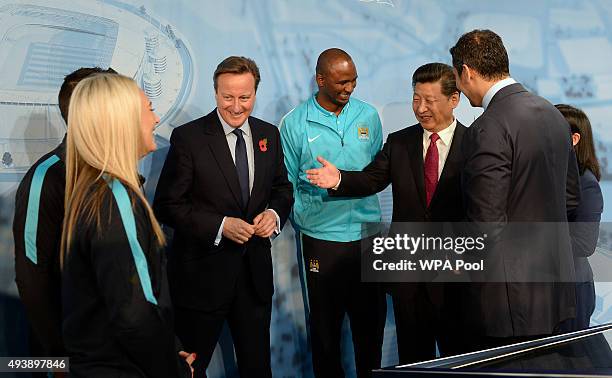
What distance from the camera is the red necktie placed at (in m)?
3.24

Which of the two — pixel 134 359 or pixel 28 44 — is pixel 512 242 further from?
pixel 28 44

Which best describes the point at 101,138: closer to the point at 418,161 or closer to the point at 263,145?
the point at 263,145

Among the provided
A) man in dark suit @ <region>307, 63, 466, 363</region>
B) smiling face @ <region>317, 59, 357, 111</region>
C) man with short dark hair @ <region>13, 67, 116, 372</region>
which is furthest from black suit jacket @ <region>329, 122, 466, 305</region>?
man with short dark hair @ <region>13, 67, 116, 372</region>

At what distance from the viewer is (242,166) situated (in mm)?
3145

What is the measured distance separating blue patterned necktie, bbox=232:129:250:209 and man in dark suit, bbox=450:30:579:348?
3.07 feet

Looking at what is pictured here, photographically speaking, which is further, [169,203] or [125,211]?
[169,203]

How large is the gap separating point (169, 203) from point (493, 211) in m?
1.24

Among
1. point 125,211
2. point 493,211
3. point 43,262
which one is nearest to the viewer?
point 125,211

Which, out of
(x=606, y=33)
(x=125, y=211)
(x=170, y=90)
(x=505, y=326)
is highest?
(x=606, y=33)

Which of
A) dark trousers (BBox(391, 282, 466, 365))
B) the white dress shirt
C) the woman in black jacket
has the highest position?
the white dress shirt

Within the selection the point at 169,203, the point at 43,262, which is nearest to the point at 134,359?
the point at 43,262

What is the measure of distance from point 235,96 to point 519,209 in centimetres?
120

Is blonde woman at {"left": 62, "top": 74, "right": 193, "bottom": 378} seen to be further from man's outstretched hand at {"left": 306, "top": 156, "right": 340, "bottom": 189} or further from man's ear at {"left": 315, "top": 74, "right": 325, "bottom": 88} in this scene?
man's ear at {"left": 315, "top": 74, "right": 325, "bottom": 88}

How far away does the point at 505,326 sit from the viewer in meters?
2.59
